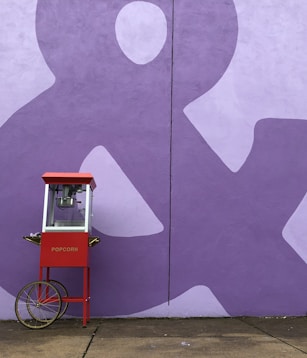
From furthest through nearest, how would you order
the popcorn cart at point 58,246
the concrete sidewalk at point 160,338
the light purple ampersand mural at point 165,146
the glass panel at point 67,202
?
the light purple ampersand mural at point 165,146
the glass panel at point 67,202
the popcorn cart at point 58,246
the concrete sidewalk at point 160,338

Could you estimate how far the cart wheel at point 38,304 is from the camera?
6035 millimetres

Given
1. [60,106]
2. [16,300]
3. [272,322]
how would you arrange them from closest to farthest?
[16,300] < [272,322] < [60,106]

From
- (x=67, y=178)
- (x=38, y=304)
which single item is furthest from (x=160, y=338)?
(x=67, y=178)

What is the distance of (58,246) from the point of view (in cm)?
601

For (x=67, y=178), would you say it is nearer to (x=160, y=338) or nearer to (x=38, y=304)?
(x=38, y=304)

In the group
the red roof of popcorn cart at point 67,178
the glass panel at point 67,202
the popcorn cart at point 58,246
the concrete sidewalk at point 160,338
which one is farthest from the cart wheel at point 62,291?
the red roof of popcorn cart at point 67,178

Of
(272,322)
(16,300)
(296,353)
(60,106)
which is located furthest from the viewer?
(60,106)

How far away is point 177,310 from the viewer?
22.2 feet

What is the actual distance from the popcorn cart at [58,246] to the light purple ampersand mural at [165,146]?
358 mm

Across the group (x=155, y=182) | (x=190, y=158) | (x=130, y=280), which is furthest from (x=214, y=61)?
(x=130, y=280)

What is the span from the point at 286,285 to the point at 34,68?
520 centimetres

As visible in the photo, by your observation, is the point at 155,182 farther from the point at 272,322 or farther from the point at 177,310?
the point at 272,322

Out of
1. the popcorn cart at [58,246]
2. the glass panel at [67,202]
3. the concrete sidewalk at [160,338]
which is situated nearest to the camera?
the concrete sidewalk at [160,338]

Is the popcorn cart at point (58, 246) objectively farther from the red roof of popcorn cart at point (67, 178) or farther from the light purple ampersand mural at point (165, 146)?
the light purple ampersand mural at point (165, 146)
